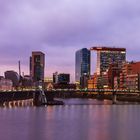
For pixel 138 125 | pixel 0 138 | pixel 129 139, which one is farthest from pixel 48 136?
pixel 138 125

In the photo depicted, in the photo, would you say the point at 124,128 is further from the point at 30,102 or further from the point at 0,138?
the point at 30,102

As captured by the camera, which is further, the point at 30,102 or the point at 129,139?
the point at 30,102

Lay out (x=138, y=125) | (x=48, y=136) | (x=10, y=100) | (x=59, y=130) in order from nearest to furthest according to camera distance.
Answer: (x=48, y=136) < (x=59, y=130) < (x=138, y=125) < (x=10, y=100)

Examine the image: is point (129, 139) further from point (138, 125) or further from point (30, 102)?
point (30, 102)

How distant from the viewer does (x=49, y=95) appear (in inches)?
7849

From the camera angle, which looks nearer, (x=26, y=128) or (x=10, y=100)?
(x=26, y=128)

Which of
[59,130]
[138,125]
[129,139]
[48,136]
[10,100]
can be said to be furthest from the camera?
[10,100]

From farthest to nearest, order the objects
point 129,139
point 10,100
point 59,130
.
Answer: point 10,100 < point 59,130 < point 129,139

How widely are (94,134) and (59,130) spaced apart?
7.92 meters

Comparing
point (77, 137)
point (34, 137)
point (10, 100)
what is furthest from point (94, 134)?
point (10, 100)

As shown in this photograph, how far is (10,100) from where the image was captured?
632 feet

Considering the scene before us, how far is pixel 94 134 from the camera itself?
7094 centimetres

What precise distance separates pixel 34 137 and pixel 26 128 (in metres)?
13.0

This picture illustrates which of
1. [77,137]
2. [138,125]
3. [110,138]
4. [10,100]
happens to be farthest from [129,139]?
[10,100]
